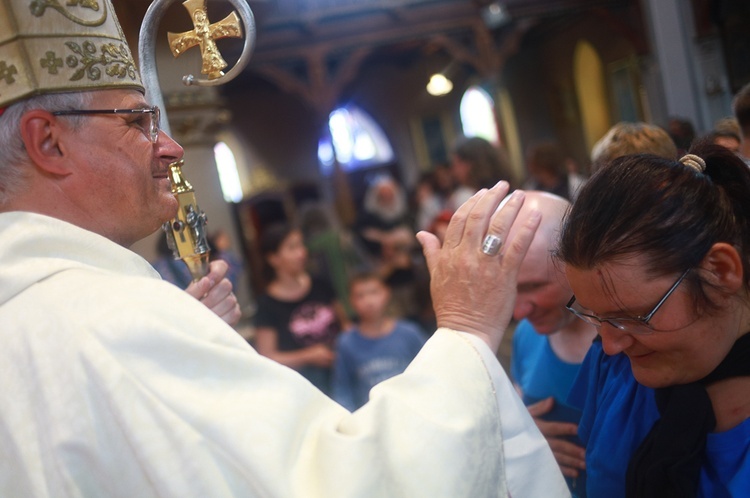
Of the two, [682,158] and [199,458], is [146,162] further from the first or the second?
[682,158]

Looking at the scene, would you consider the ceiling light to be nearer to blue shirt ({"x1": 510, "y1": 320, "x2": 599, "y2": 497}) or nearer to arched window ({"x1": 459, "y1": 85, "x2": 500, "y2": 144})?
arched window ({"x1": 459, "y1": 85, "x2": 500, "y2": 144})

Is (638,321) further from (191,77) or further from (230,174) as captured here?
(230,174)

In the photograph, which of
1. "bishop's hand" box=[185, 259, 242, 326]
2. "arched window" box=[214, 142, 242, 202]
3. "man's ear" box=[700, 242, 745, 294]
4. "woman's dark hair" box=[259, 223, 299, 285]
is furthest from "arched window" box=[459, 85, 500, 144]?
"man's ear" box=[700, 242, 745, 294]

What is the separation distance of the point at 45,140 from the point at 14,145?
6 centimetres

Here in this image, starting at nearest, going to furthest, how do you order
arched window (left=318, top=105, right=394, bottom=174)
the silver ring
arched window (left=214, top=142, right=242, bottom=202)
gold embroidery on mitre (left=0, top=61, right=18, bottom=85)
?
the silver ring < gold embroidery on mitre (left=0, top=61, right=18, bottom=85) < arched window (left=214, top=142, right=242, bottom=202) < arched window (left=318, top=105, right=394, bottom=174)

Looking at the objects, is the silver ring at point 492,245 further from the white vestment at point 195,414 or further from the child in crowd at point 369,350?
the child in crowd at point 369,350

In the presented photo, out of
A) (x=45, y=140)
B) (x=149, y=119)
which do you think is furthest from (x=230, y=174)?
(x=45, y=140)

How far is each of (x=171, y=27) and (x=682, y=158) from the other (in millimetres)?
3130

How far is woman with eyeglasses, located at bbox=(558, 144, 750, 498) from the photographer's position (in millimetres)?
1384

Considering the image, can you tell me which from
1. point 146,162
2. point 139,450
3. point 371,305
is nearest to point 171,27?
point 371,305

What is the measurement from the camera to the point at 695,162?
1.46m

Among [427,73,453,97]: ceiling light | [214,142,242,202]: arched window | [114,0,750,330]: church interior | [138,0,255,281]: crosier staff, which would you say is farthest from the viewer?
[427,73,453,97]: ceiling light

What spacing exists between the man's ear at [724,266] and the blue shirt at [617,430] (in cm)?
26

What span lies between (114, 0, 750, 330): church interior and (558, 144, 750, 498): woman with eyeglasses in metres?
5.38
